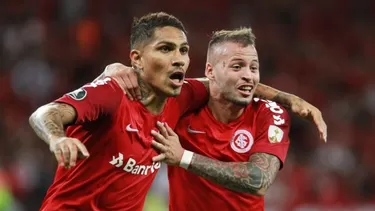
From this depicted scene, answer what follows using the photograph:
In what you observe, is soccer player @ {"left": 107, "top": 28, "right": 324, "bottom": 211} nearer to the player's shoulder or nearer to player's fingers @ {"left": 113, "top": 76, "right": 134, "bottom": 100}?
the player's shoulder

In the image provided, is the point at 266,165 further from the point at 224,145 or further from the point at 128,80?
the point at 128,80

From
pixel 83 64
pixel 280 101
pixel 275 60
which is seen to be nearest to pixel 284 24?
pixel 275 60

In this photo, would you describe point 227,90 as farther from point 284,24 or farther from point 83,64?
point 284,24

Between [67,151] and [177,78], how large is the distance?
1.32 metres

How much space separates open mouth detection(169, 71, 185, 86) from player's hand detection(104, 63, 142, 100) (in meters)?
0.21

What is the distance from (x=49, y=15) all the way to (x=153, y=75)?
30.1 feet

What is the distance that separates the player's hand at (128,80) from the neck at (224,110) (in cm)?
71

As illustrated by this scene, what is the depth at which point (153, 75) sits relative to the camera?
4.75 m

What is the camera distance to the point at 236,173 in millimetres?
4805

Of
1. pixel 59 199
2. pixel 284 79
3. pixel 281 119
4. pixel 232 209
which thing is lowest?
pixel 59 199

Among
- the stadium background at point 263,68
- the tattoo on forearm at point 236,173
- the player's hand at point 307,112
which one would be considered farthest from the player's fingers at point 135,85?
the stadium background at point 263,68

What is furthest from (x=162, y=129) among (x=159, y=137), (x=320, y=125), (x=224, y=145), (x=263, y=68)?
(x=263, y=68)

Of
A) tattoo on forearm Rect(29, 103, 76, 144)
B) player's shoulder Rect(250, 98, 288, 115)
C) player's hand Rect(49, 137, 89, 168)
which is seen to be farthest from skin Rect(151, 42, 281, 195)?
player's hand Rect(49, 137, 89, 168)

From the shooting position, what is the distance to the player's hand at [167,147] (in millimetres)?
4625
